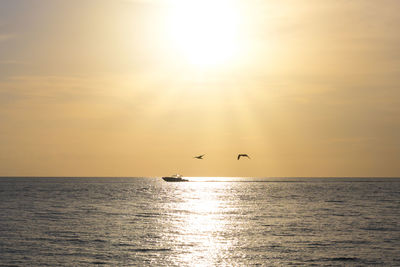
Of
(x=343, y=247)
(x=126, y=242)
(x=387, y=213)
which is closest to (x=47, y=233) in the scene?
(x=126, y=242)

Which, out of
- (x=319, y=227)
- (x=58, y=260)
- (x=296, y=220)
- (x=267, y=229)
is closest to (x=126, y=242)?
(x=58, y=260)

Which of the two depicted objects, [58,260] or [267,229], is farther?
[267,229]

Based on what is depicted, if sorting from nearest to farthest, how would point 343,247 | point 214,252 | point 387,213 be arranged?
point 214,252
point 343,247
point 387,213

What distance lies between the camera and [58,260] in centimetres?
5012

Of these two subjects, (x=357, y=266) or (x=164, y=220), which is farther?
(x=164, y=220)

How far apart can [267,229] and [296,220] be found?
→ 52.5ft

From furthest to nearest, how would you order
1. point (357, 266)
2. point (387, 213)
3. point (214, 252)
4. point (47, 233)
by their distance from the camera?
1. point (387, 213)
2. point (47, 233)
3. point (214, 252)
4. point (357, 266)

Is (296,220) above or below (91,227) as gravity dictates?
above

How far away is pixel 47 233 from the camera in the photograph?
6956 cm

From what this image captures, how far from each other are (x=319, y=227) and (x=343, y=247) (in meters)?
19.7

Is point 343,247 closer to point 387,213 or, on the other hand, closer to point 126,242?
Answer: point 126,242

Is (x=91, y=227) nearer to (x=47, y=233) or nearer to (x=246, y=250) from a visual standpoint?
(x=47, y=233)

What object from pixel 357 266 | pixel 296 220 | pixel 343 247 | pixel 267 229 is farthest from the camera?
pixel 296 220

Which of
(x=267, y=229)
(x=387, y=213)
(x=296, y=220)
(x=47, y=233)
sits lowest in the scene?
(x=47, y=233)
